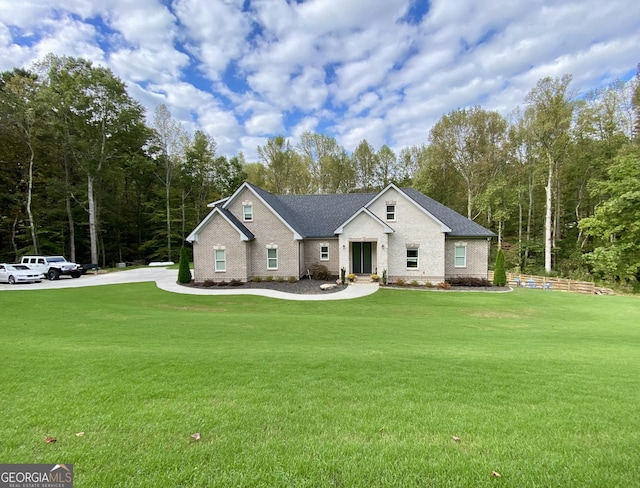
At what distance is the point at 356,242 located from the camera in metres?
22.2

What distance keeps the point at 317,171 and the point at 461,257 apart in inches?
1020

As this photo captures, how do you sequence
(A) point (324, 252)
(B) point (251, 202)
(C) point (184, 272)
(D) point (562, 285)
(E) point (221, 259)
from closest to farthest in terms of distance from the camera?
(D) point (562, 285) < (E) point (221, 259) < (C) point (184, 272) < (B) point (251, 202) < (A) point (324, 252)

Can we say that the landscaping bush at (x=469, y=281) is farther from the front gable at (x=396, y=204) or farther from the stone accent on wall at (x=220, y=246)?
the stone accent on wall at (x=220, y=246)

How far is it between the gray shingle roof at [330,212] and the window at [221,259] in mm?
5007

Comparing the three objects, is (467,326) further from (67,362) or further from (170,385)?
(67,362)

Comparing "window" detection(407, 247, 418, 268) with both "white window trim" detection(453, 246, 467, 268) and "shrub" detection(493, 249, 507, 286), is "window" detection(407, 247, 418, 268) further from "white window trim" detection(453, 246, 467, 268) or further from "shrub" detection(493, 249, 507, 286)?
"shrub" detection(493, 249, 507, 286)

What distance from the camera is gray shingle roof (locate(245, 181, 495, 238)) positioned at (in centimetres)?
2183

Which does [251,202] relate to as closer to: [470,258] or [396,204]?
[396,204]

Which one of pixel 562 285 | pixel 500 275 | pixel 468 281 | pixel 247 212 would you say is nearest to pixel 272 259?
pixel 247 212

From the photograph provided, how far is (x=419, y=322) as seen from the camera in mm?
11531

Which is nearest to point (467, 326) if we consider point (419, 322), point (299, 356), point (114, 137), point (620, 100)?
point (419, 322)

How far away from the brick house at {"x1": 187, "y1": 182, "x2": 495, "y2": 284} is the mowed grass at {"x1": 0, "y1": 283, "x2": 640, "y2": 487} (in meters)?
11.9

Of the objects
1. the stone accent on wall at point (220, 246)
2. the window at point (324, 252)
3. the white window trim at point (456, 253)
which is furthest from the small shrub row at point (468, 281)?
the stone accent on wall at point (220, 246)

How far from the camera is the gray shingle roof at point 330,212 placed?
21828 millimetres
